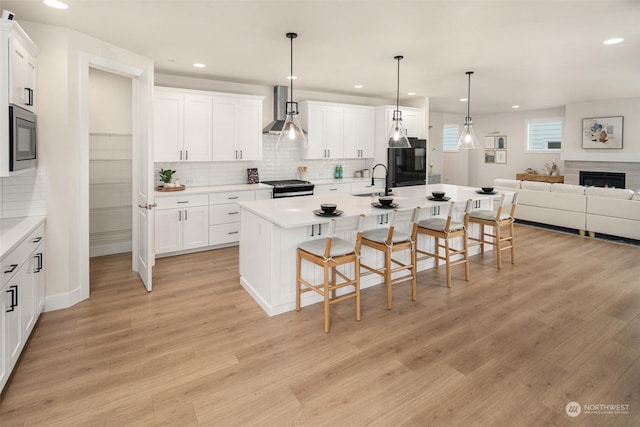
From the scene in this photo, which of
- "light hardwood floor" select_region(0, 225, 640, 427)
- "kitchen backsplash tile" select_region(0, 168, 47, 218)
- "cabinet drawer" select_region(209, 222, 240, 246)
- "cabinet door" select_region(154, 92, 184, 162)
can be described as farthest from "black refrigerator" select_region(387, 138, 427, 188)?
"kitchen backsplash tile" select_region(0, 168, 47, 218)

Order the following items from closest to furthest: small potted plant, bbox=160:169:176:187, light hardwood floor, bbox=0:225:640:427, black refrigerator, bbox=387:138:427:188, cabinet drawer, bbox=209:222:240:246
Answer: light hardwood floor, bbox=0:225:640:427
small potted plant, bbox=160:169:176:187
cabinet drawer, bbox=209:222:240:246
black refrigerator, bbox=387:138:427:188

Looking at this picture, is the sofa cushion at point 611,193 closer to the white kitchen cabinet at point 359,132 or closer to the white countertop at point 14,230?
the white kitchen cabinet at point 359,132

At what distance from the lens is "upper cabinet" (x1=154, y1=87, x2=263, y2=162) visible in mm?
5238

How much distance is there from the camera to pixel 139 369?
254cm

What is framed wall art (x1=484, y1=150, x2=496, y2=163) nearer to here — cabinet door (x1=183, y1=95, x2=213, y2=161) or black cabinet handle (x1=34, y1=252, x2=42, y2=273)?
cabinet door (x1=183, y1=95, x2=213, y2=161)

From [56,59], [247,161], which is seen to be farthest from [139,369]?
[247,161]

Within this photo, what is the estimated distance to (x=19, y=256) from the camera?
2.47 m

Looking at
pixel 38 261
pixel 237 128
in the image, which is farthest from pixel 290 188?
pixel 38 261

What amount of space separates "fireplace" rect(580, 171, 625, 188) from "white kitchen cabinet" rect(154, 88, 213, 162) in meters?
8.41

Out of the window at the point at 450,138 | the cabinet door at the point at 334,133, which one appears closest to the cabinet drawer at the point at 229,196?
the cabinet door at the point at 334,133

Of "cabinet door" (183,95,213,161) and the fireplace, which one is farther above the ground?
"cabinet door" (183,95,213,161)

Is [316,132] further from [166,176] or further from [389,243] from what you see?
[389,243]

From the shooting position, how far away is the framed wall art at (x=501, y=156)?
10531 mm

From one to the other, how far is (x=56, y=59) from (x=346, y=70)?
10.8 feet
